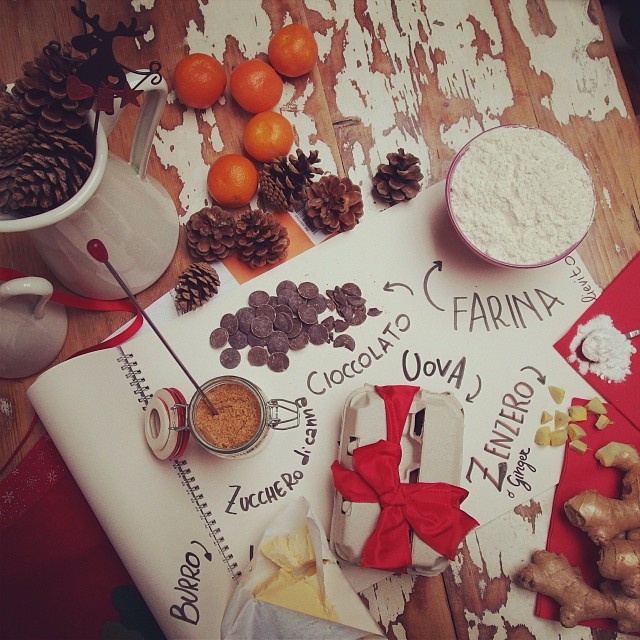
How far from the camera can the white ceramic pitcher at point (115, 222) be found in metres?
0.61

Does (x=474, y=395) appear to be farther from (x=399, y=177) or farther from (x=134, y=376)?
(x=134, y=376)

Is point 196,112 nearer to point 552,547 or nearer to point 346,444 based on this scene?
point 346,444

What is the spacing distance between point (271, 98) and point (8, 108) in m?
0.40

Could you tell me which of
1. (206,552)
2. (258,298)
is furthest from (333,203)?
(206,552)

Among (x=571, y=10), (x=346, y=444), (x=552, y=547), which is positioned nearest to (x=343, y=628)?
(x=346, y=444)

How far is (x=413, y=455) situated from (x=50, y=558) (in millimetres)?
558

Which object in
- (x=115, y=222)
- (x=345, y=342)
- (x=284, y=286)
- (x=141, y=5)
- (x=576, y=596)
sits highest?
(x=141, y=5)

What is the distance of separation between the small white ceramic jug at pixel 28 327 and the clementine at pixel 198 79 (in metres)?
0.37

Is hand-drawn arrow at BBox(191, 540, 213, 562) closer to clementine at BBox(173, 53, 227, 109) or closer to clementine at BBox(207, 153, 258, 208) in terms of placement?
clementine at BBox(207, 153, 258, 208)

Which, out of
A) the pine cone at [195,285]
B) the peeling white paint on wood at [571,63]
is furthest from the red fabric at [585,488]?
the pine cone at [195,285]

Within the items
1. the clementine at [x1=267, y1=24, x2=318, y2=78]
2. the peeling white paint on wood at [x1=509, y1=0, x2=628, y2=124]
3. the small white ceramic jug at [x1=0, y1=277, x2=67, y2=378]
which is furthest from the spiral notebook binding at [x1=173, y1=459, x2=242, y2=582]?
the peeling white paint on wood at [x1=509, y1=0, x2=628, y2=124]

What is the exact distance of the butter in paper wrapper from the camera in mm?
728

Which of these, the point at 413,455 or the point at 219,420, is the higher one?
the point at 219,420

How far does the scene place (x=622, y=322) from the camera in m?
0.87
